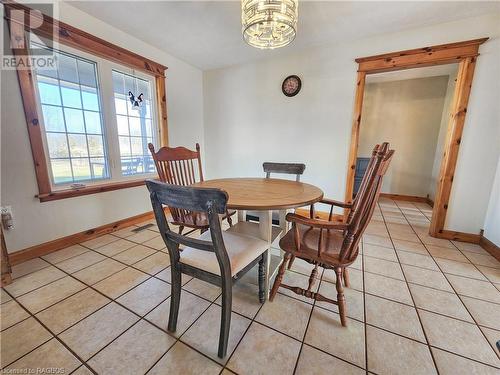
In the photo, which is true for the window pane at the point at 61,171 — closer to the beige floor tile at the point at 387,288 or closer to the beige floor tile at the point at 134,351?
the beige floor tile at the point at 134,351

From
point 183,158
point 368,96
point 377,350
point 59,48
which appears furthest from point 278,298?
point 368,96

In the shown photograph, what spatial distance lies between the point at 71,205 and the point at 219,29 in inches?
99.0

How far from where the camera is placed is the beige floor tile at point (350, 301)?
1343mm

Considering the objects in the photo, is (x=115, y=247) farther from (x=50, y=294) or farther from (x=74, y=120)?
(x=74, y=120)

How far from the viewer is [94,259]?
192cm

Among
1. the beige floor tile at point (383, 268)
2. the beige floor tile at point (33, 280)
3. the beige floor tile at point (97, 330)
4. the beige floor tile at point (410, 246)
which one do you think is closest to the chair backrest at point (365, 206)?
the beige floor tile at point (383, 268)

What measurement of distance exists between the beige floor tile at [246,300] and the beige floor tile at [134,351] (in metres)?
0.42

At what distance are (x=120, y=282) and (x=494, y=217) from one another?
3624 millimetres

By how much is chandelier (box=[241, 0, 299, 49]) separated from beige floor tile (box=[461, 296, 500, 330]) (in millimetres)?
A: 2299

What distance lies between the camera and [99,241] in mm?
2277

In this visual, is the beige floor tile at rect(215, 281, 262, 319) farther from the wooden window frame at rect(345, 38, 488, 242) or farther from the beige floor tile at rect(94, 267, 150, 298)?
the wooden window frame at rect(345, 38, 488, 242)

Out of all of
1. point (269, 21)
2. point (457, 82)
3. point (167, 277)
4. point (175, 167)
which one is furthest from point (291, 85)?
point (167, 277)

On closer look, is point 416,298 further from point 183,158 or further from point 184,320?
point 183,158

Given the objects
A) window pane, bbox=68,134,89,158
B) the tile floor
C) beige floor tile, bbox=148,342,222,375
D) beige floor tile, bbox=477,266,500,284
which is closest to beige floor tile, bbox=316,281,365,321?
the tile floor
